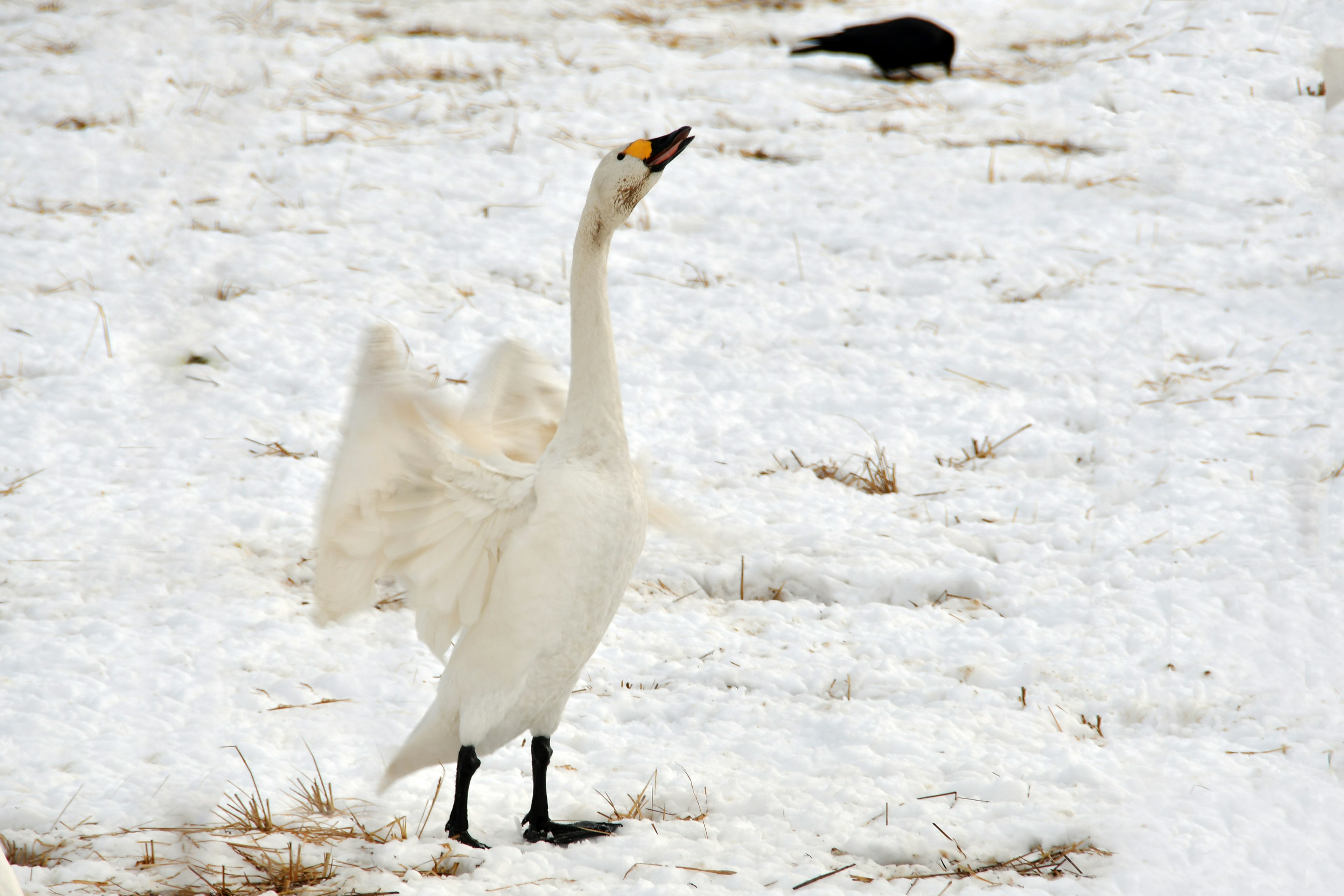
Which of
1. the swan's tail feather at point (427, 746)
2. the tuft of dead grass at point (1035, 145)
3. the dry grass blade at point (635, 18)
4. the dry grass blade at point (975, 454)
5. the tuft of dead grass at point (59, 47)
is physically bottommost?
the swan's tail feather at point (427, 746)

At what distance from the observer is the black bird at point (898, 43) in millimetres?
7969

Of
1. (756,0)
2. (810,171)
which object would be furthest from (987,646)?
(756,0)

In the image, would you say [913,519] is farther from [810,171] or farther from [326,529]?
[810,171]

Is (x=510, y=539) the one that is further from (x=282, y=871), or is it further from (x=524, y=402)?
(x=282, y=871)

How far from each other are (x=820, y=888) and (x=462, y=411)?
1247 mm

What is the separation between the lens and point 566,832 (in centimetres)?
230

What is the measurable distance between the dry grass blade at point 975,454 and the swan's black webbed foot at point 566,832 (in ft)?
7.90

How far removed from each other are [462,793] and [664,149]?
58.1 inches

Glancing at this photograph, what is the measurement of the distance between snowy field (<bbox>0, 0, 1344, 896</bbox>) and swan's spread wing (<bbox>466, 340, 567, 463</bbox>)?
47cm

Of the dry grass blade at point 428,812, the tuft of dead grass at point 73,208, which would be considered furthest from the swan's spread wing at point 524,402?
the tuft of dead grass at point 73,208

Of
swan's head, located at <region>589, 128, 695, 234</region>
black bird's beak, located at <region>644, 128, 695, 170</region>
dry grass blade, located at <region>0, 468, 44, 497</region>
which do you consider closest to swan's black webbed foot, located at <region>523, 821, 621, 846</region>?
swan's head, located at <region>589, 128, 695, 234</region>

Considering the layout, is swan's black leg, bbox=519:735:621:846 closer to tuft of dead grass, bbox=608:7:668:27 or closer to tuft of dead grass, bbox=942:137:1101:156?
tuft of dead grass, bbox=942:137:1101:156

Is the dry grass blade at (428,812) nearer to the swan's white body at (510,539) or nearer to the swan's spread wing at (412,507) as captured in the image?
the swan's white body at (510,539)

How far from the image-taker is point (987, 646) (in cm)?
317
